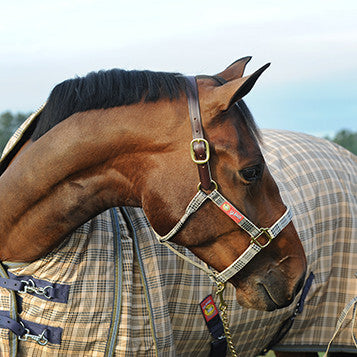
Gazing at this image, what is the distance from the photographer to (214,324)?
2.89 meters

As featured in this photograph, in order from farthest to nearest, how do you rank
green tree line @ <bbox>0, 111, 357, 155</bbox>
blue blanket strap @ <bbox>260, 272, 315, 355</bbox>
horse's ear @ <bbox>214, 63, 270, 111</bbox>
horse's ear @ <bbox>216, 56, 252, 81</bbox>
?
green tree line @ <bbox>0, 111, 357, 155</bbox>, blue blanket strap @ <bbox>260, 272, 315, 355</bbox>, horse's ear @ <bbox>216, 56, 252, 81</bbox>, horse's ear @ <bbox>214, 63, 270, 111</bbox>

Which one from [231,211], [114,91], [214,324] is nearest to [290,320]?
[214,324]

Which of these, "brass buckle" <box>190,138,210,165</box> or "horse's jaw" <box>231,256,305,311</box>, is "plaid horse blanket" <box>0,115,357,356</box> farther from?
"brass buckle" <box>190,138,210,165</box>

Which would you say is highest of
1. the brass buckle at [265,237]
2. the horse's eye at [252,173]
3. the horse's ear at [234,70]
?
the horse's ear at [234,70]

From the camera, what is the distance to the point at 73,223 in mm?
2371

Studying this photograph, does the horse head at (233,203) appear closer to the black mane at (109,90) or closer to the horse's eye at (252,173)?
the horse's eye at (252,173)

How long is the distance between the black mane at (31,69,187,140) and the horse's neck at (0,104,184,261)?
44 mm

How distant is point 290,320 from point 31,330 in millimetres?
1723

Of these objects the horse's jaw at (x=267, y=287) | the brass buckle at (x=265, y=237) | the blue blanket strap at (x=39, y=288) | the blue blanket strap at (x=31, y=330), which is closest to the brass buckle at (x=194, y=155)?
the brass buckle at (x=265, y=237)

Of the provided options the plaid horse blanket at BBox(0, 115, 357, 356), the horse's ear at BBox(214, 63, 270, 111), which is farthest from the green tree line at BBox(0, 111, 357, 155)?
the horse's ear at BBox(214, 63, 270, 111)

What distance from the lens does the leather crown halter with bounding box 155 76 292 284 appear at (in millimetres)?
2184

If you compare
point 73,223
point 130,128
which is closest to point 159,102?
point 130,128

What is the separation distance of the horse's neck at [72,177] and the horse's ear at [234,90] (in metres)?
0.30

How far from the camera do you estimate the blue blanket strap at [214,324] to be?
2.86m
